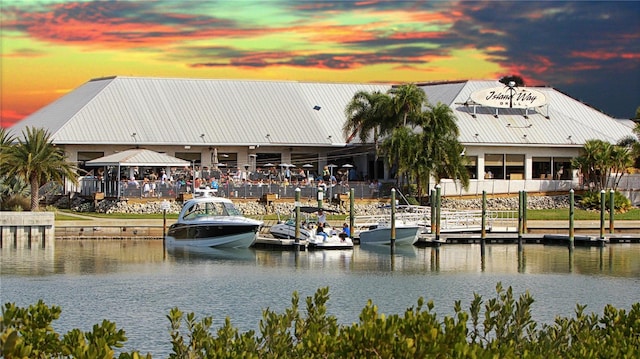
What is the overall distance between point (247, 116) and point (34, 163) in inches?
866

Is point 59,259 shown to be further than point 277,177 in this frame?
No

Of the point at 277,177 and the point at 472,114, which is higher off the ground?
the point at 472,114

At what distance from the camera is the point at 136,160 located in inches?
2640

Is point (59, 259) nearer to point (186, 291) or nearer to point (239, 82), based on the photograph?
point (186, 291)

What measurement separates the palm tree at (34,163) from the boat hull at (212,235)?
990 cm

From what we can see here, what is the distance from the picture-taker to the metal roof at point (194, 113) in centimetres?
7381

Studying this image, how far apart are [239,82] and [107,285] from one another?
46341 millimetres

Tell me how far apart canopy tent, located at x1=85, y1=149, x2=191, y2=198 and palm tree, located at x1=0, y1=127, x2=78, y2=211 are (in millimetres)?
4957

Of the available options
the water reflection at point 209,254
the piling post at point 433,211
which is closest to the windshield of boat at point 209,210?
the water reflection at point 209,254

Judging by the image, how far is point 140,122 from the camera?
246 ft

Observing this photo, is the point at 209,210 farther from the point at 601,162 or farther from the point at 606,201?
the point at 601,162

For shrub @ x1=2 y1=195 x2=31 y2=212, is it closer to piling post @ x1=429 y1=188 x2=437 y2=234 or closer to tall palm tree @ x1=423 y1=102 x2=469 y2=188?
piling post @ x1=429 y1=188 x2=437 y2=234

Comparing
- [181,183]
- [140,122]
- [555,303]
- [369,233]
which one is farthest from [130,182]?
[555,303]

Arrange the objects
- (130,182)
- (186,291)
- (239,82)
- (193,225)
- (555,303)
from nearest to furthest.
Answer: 1. (555,303)
2. (186,291)
3. (193,225)
4. (130,182)
5. (239,82)
